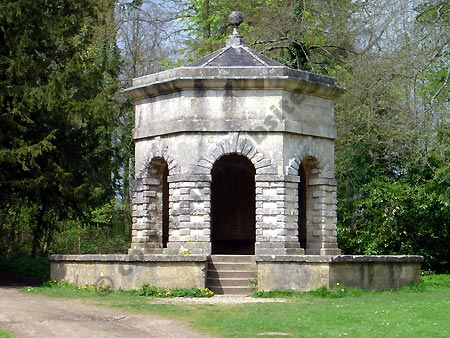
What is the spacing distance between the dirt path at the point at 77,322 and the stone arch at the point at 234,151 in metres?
4.32

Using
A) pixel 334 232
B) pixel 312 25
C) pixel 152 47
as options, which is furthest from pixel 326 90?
pixel 152 47

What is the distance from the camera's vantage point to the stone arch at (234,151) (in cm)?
1880

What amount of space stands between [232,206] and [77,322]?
10569mm

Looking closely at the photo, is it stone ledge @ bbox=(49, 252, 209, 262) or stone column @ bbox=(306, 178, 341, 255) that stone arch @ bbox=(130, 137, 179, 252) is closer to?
stone ledge @ bbox=(49, 252, 209, 262)

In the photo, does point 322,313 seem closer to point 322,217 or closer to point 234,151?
point 234,151

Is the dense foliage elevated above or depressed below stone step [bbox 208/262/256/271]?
above

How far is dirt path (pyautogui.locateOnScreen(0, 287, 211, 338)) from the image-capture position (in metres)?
12.3

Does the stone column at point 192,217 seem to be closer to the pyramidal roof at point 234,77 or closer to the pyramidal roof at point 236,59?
the pyramidal roof at point 234,77

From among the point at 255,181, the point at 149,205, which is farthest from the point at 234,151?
the point at 149,205

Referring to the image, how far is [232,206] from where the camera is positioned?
23562 mm

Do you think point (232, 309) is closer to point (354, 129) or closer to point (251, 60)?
point (251, 60)

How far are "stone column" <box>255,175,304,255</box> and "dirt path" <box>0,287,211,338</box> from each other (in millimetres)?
4307

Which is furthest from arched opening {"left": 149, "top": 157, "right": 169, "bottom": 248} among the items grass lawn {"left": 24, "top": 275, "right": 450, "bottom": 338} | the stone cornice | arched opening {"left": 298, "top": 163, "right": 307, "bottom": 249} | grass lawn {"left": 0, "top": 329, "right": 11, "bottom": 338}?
grass lawn {"left": 0, "top": 329, "right": 11, "bottom": 338}

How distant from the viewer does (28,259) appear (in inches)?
1105
